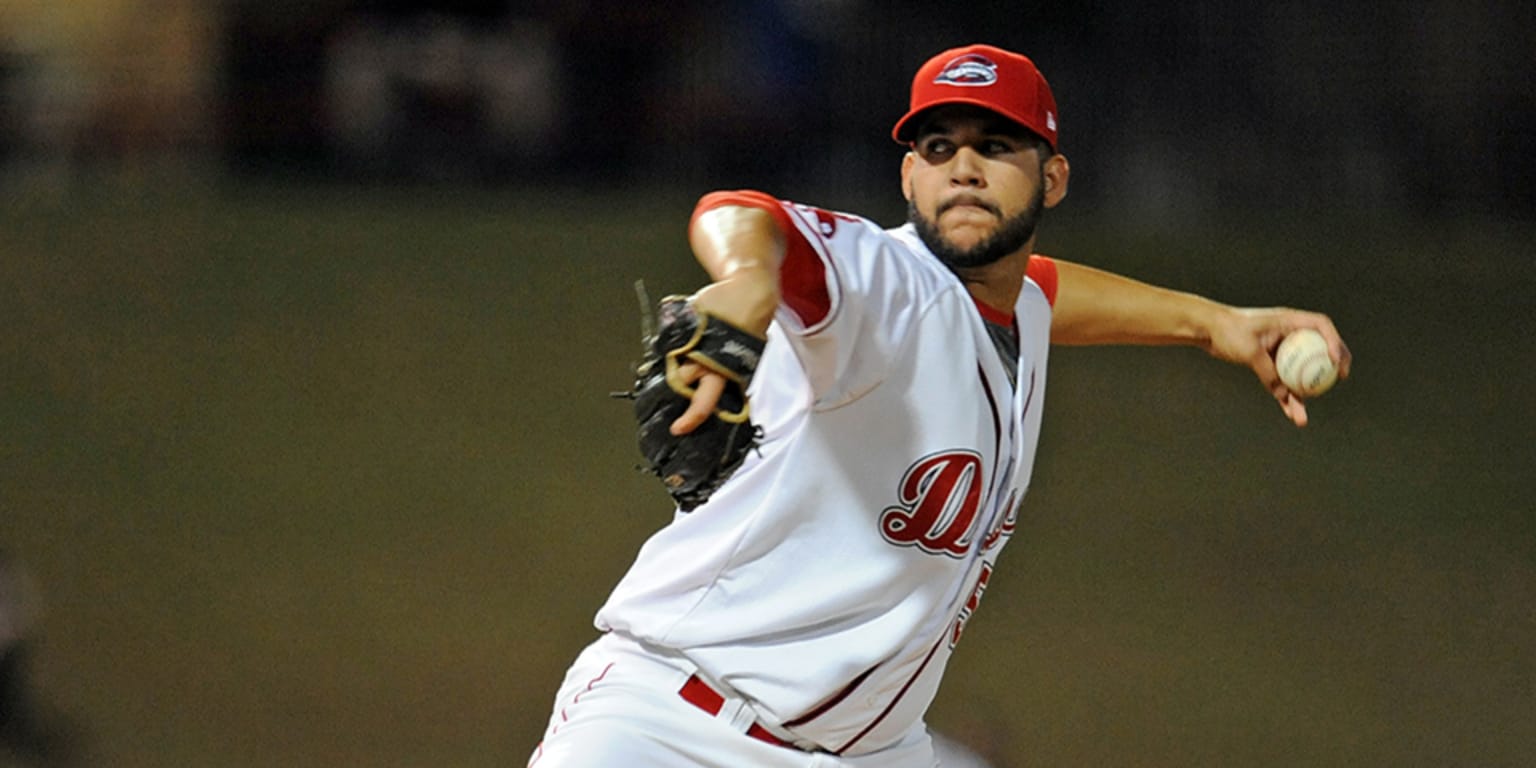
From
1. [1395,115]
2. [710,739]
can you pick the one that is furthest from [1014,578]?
[710,739]

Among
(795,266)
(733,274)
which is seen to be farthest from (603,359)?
(733,274)

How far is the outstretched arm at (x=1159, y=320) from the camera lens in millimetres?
2910

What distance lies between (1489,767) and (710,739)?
4140 mm

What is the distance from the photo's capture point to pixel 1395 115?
586 centimetres

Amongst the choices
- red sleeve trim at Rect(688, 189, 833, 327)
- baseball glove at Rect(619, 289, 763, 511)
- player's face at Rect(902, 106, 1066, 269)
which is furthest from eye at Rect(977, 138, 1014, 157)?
baseball glove at Rect(619, 289, 763, 511)

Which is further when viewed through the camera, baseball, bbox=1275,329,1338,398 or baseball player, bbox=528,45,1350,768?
baseball, bbox=1275,329,1338,398

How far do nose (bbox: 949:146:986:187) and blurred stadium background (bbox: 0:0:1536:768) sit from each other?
3.19m

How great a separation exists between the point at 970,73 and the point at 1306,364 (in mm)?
734

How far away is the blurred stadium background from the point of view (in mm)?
5703

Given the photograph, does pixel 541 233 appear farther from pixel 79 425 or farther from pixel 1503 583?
pixel 1503 583

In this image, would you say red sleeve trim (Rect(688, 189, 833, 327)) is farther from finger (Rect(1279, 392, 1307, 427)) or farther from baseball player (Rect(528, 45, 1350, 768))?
finger (Rect(1279, 392, 1307, 427))

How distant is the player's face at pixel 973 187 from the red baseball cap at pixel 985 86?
3cm

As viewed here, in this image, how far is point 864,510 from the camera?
2.43 m

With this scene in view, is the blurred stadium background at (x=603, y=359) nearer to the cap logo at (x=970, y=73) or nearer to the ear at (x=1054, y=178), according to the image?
the ear at (x=1054, y=178)
